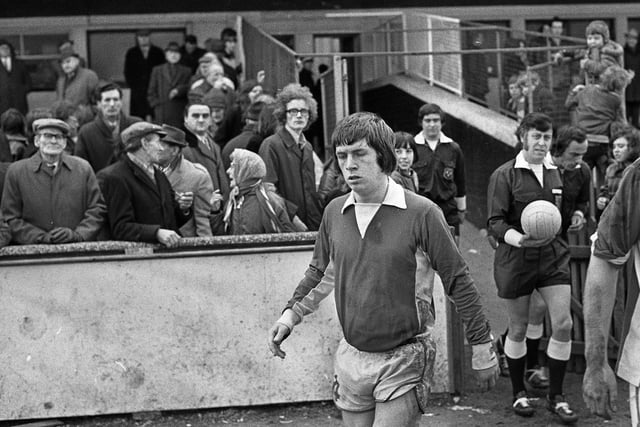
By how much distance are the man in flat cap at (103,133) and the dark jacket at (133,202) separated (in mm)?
1273

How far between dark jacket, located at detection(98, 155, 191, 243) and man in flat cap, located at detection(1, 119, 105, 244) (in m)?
0.21

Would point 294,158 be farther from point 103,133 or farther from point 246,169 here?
point 103,133

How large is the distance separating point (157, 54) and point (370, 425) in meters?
11.6

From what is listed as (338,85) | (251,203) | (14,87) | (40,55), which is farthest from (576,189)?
(40,55)

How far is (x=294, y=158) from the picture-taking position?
29.3 feet

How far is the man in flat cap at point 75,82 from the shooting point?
1280cm

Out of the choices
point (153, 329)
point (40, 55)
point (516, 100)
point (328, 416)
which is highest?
point (40, 55)

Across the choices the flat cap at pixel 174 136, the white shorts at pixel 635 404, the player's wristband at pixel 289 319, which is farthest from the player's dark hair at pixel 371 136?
the flat cap at pixel 174 136

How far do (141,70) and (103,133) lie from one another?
6.80 m

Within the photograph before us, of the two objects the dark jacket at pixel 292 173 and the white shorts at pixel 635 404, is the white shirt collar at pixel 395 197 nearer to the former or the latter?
the white shorts at pixel 635 404

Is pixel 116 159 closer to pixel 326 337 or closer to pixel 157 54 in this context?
pixel 326 337

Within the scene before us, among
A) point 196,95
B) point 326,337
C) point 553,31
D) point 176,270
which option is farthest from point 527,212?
point 553,31

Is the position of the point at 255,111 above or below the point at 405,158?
above

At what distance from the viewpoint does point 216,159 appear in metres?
9.29
